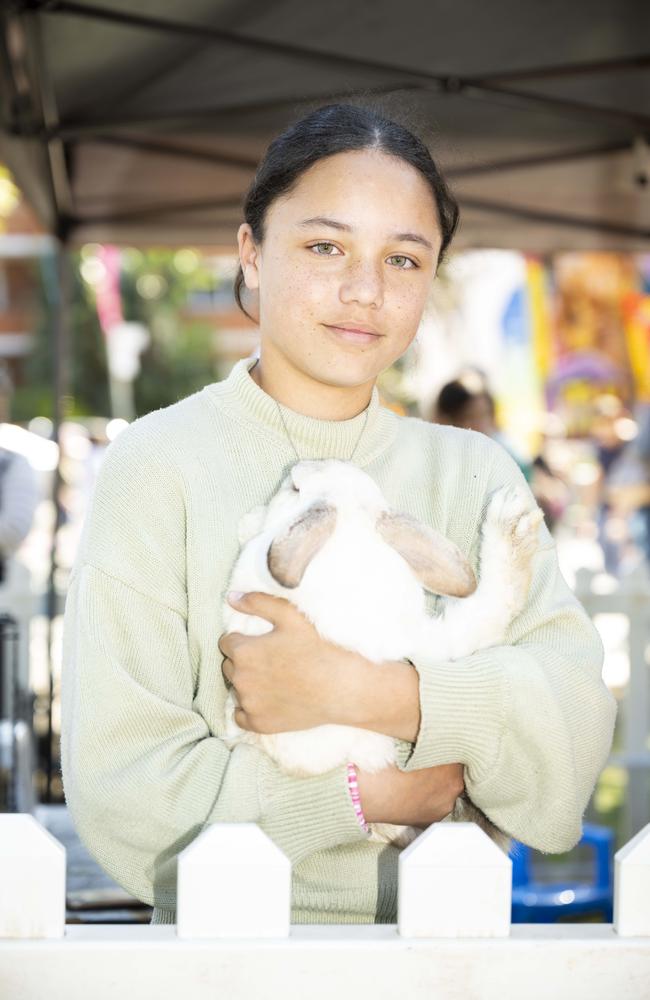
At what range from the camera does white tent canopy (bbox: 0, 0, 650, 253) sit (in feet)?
13.4

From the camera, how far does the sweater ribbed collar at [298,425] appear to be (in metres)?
1.62

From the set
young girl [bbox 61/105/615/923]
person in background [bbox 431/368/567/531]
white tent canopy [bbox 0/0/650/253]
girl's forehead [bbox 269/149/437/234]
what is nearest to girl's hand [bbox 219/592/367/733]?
young girl [bbox 61/105/615/923]

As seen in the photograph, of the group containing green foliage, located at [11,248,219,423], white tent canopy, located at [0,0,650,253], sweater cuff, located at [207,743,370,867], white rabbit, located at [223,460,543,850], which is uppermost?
green foliage, located at [11,248,219,423]

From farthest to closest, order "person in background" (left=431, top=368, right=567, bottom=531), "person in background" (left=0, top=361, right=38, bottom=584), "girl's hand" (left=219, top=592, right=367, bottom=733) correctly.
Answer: "person in background" (left=0, top=361, right=38, bottom=584) < "person in background" (left=431, top=368, right=567, bottom=531) < "girl's hand" (left=219, top=592, right=367, bottom=733)

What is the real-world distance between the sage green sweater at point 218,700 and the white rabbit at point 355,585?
3 cm

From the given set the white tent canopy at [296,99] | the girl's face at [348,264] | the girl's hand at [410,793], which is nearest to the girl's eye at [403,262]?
the girl's face at [348,264]

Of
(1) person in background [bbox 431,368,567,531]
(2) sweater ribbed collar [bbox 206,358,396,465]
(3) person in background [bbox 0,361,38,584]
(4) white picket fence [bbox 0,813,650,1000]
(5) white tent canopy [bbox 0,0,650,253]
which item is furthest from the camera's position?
(3) person in background [bbox 0,361,38,584]

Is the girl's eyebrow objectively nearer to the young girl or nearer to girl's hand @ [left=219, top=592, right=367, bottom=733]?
the young girl

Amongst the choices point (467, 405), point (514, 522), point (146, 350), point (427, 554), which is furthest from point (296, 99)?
point (146, 350)

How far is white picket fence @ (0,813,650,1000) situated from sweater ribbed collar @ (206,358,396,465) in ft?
1.83

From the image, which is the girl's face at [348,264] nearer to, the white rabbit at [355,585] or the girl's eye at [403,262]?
the girl's eye at [403,262]

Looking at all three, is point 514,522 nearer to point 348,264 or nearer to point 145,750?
point 348,264

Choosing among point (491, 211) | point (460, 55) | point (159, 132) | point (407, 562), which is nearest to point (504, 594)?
point (407, 562)

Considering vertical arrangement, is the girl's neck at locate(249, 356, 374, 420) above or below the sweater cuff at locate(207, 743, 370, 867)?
above
